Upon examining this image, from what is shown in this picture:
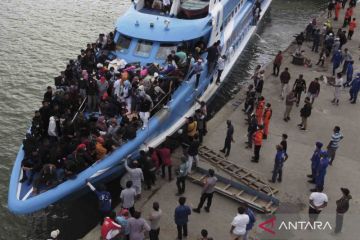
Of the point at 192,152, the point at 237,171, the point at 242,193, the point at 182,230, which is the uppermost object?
the point at 192,152

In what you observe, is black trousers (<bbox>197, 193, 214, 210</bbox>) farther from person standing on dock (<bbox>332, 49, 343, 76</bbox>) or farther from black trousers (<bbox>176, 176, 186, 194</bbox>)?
person standing on dock (<bbox>332, 49, 343, 76</bbox>)

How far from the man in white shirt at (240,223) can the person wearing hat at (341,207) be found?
2.82 m

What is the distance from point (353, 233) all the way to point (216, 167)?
4.84 metres

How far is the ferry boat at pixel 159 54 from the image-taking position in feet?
46.2

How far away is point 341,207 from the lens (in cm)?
1304

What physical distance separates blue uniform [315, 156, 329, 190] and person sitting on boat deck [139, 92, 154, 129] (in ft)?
19.2

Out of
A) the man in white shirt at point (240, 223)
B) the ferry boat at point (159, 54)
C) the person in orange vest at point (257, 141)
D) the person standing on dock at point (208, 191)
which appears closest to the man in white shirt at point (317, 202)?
the man in white shirt at point (240, 223)

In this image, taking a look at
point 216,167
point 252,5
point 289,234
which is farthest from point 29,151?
point 252,5

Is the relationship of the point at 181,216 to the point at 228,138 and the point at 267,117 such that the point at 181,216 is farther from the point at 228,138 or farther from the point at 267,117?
the point at 267,117

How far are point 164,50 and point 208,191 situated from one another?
7760 mm

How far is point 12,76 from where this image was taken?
24.0 m

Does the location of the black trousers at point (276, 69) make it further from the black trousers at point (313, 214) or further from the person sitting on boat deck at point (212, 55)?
the black trousers at point (313, 214)

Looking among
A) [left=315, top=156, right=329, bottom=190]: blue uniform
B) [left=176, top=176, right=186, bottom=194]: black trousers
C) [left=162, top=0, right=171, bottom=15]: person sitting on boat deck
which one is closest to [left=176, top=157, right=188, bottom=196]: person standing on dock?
[left=176, top=176, right=186, bottom=194]: black trousers

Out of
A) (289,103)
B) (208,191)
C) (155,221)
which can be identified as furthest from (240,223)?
(289,103)
